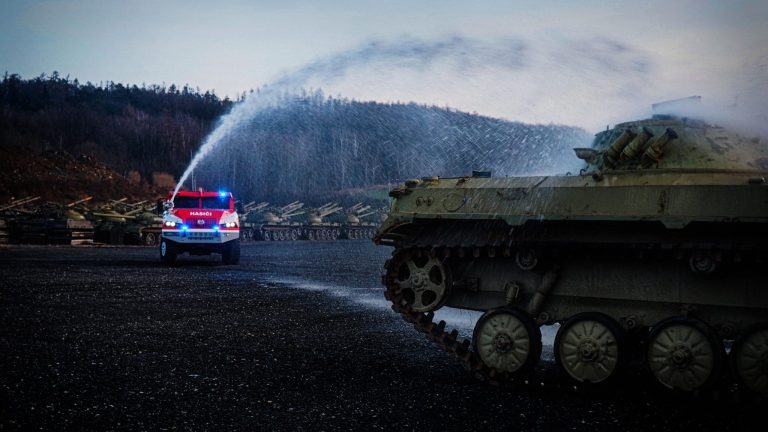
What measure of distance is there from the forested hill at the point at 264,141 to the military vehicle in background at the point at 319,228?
107 ft

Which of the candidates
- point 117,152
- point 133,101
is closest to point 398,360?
point 117,152

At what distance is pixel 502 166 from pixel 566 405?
9638 cm

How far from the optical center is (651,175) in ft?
25.7

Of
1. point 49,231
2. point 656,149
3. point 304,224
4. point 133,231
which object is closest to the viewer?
point 656,149

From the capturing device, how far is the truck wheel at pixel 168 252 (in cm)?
2277

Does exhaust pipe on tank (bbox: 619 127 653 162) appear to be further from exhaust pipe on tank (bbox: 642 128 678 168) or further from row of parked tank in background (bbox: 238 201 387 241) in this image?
Result: row of parked tank in background (bbox: 238 201 387 241)

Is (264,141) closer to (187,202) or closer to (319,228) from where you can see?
(319,228)

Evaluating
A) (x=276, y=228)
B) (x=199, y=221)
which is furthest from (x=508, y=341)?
(x=276, y=228)

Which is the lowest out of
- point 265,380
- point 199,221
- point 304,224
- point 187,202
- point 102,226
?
point 265,380

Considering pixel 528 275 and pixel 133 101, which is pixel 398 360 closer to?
pixel 528 275

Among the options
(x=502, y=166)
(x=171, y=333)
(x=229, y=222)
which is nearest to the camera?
(x=171, y=333)

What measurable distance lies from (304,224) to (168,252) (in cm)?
3384

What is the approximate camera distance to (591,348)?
748 cm

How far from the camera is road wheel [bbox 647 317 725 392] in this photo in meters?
6.93
